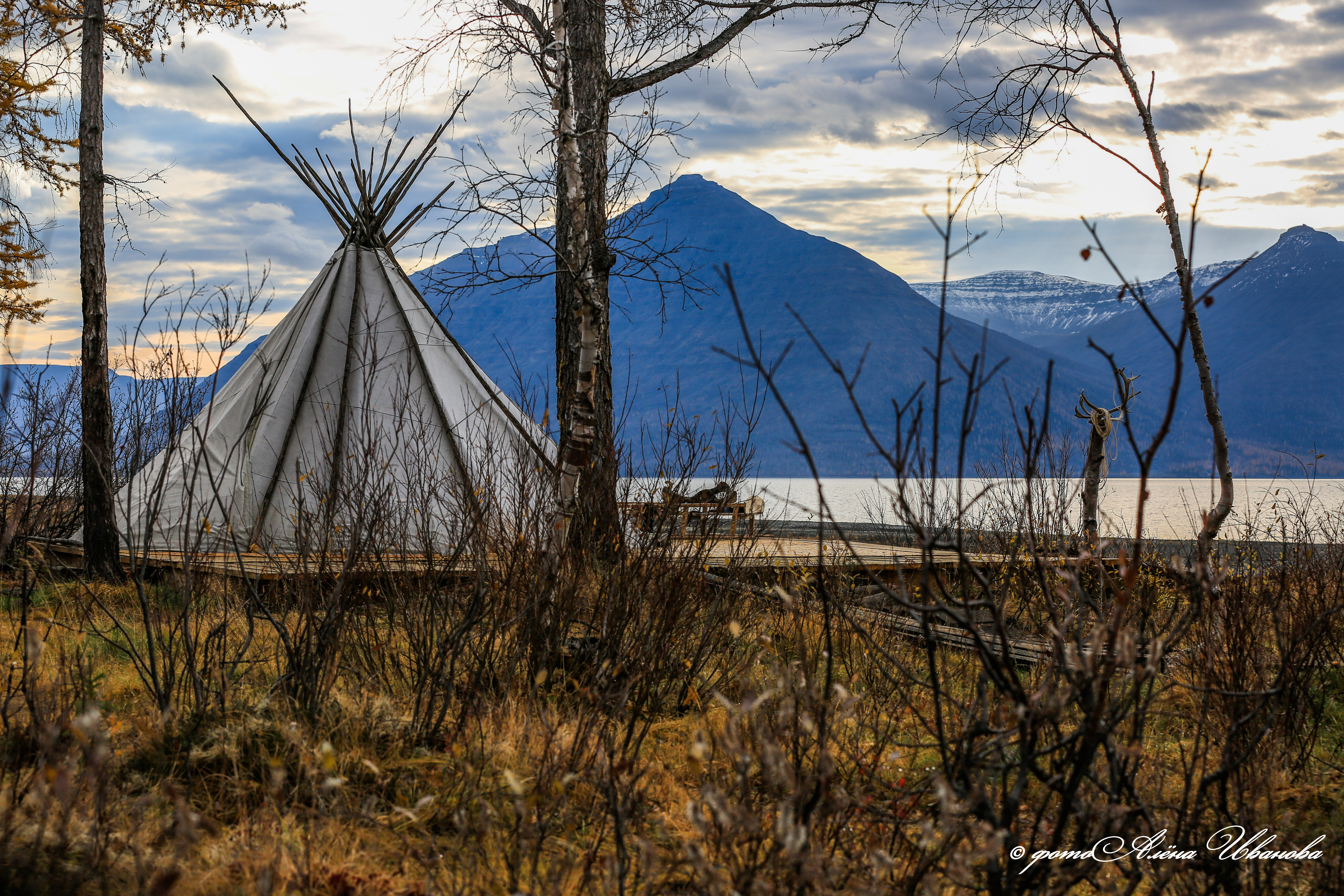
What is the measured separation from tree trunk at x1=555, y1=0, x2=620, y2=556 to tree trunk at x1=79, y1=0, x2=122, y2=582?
365 centimetres

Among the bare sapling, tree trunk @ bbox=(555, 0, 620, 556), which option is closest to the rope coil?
the bare sapling

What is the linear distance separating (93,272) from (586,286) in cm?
454

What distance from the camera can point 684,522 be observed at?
4094 mm

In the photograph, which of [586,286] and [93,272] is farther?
[93,272]

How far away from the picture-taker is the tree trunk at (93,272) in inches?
263

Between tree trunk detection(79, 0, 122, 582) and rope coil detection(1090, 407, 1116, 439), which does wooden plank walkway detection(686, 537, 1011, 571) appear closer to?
rope coil detection(1090, 407, 1116, 439)

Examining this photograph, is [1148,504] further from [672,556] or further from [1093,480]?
[672,556]

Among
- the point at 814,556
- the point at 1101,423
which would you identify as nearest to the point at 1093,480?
the point at 1101,423

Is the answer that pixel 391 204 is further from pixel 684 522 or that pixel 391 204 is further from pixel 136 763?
pixel 136 763

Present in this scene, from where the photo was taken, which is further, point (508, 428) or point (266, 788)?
point (508, 428)

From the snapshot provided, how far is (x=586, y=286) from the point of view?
490cm

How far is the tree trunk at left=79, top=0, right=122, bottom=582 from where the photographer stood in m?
6.68

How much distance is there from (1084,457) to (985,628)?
2.32 meters

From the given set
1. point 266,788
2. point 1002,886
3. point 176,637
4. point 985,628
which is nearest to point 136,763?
point 266,788
